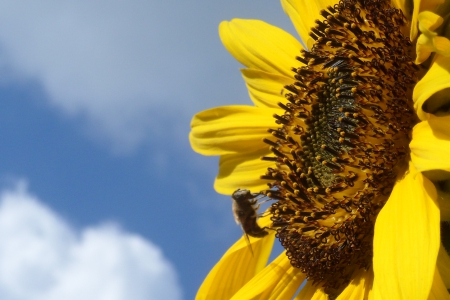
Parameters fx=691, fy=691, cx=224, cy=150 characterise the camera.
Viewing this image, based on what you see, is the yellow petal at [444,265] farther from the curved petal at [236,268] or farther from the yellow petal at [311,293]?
the curved petal at [236,268]

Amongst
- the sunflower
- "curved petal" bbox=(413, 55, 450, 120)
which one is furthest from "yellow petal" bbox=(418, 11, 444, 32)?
"curved petal" bbox=(413, 55, 450, 120)

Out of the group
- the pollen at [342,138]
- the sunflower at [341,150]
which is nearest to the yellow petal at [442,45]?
the sunflower at [341,150]

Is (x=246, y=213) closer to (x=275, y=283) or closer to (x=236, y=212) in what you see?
(x=236, y=212)

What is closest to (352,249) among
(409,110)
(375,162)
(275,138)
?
(375,162)

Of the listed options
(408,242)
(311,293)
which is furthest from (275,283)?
(408,242)

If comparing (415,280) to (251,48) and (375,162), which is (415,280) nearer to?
(375,162)

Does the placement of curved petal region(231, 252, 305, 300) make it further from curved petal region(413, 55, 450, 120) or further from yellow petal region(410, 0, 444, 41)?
yellow petal region(410, 0, 444, 41)
